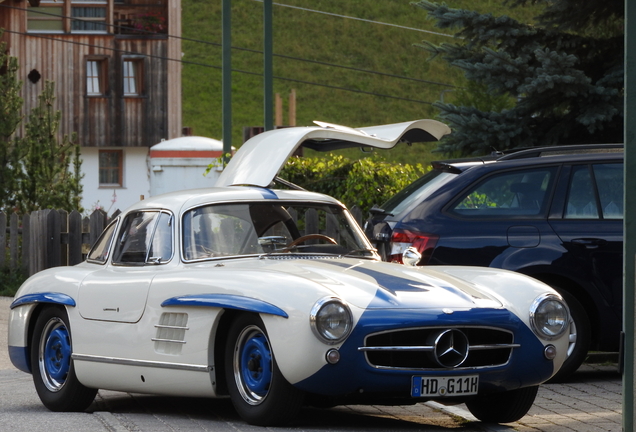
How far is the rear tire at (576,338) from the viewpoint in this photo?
352 inches

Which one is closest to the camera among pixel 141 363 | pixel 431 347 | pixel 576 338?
pixel 431 347

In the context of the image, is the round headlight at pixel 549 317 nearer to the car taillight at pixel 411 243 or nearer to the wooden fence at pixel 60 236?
the car taillight at pixel 411 243

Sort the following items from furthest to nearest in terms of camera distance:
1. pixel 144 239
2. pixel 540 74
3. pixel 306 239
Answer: pixel 540 74
pixel 144 239
pixel 306 239

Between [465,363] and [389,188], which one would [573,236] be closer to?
[465,363]

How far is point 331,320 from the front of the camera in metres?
6.28

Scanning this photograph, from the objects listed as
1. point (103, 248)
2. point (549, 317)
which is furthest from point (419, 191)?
point (549, 317)

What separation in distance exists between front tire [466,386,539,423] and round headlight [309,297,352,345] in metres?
1.36

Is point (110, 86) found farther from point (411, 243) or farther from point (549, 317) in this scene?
point (549, 317)

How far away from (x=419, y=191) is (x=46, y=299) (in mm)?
3093

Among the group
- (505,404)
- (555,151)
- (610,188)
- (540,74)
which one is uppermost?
(540,74)

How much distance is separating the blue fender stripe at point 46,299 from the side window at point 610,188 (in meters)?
4.19

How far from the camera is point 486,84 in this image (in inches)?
535

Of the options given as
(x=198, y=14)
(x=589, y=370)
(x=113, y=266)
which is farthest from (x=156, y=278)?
(x=198, y=14)

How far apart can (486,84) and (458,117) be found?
0.54 metres
